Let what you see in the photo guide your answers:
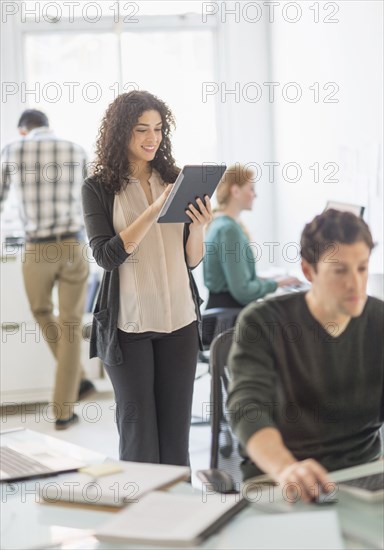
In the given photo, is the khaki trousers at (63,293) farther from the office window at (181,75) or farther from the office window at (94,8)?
the office window at (94,8)

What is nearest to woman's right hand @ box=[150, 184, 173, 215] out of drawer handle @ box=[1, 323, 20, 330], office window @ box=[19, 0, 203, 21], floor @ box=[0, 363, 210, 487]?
floor @ box=[0, 363, 210, 487]

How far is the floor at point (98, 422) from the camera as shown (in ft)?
13.0

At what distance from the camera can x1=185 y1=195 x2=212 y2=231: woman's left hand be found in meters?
2.49

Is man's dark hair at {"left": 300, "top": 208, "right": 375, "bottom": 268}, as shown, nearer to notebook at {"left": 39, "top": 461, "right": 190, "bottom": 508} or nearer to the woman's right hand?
notebook at {"left": 39, "top": 461, "right": 190, "bottom": 508}

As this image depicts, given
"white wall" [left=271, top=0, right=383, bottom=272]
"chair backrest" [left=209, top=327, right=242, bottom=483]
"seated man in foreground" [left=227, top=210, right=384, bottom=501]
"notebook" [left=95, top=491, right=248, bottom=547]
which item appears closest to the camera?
"notebook" [left=95, top=491, right=248, bottom=547]

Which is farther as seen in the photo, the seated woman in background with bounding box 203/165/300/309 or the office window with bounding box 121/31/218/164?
the office window with bounding box 121/31/218/164

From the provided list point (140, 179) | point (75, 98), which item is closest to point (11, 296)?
point (75, 98)

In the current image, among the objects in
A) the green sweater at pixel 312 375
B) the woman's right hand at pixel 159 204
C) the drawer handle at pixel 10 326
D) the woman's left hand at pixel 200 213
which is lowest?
the drawer handle at pixel 10 326

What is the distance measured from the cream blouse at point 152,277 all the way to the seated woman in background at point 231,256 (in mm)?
1211

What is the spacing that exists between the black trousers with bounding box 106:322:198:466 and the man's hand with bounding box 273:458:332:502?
1046 millimetres

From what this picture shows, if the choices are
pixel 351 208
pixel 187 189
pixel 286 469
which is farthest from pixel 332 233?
pixel 351 208

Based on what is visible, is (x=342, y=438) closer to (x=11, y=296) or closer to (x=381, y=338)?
(x=381, y=338)

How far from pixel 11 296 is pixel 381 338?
3.18 meters

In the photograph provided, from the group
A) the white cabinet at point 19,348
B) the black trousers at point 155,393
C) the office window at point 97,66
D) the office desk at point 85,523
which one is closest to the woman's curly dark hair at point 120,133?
the black trousers at point 155,393
